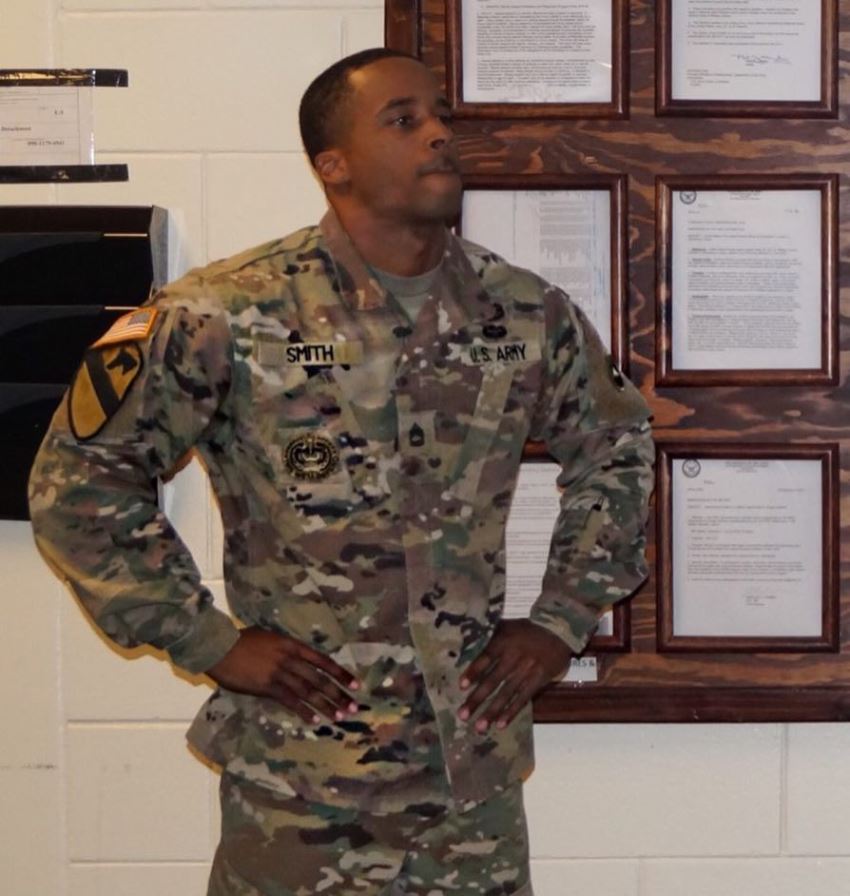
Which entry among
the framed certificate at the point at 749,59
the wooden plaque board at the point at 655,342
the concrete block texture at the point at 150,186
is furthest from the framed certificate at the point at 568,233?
the concrete block texture at the point at 150,186

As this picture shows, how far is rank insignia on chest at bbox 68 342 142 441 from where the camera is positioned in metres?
1.61

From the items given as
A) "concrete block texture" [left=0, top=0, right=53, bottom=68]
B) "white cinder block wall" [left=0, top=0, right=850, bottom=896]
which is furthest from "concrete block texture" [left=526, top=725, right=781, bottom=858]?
"concrete block texture" [left=0, top=0, right=53, bottom=68]

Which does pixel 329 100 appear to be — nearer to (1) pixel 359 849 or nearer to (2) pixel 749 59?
(2) pixel 749 59

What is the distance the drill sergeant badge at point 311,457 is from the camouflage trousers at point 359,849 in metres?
0.37

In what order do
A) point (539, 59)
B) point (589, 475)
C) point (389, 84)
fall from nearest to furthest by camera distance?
point (389, 84) < point (589, 475) < point (539, 59)

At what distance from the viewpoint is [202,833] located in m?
2.22

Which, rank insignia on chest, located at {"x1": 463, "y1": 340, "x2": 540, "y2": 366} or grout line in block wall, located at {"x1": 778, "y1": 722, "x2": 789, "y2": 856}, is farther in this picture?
grout line in block wall, located at {"x1": 778, "y1": 722, "x2": 789, "y2": 856}

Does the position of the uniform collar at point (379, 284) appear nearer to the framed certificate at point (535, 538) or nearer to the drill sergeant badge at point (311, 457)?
the drill sergeant badge at point (311, 457)

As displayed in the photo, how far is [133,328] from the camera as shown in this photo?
1.64 metres

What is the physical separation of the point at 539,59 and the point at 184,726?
45.9 inches

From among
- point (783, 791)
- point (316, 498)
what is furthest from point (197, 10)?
point (783, 791)

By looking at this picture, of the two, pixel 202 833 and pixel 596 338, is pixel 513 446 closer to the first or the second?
pixel 596 338

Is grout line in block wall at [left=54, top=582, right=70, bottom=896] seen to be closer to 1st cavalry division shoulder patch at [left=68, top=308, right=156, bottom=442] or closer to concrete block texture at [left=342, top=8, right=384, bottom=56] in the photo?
1st cavalry division shoulder patch at [left=68, top=308, right=156, bottom=442]

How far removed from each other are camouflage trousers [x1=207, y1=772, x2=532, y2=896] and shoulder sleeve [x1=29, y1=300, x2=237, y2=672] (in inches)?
7.8
